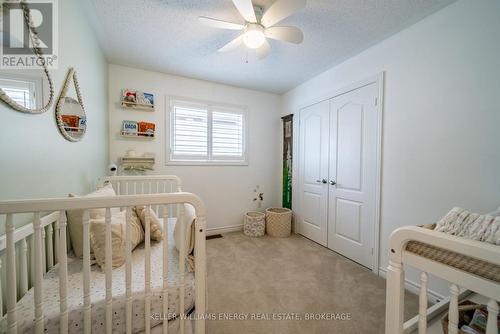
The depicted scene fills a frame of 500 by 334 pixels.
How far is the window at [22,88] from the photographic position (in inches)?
32.0

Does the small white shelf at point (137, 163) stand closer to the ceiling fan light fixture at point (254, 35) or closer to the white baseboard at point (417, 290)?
the ceiling fan light fixture at point (254, 35)

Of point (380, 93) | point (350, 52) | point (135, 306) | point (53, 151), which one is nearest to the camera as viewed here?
point (135, 306)

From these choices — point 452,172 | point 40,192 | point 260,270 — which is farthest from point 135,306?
point 452,172

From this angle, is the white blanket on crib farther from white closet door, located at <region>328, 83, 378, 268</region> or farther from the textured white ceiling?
the textured white ceiling

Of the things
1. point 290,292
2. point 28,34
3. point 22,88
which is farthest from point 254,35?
point 290,292

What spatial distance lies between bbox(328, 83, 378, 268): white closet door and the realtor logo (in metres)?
2.59

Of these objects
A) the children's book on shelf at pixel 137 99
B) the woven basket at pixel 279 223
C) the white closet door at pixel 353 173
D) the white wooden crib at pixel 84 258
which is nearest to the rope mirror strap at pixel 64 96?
the white wooden crib at pixel 84 258

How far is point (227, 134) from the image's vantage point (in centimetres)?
316

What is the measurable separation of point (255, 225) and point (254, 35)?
2424 millimetres

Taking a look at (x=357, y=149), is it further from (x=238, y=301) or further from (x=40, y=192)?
(x=40, y=192)

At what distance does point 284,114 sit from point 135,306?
127 inches

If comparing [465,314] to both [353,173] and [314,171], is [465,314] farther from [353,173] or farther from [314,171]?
[314,171]

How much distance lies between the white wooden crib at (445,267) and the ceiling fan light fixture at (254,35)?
1.61m

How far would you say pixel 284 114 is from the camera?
3.44 metres
